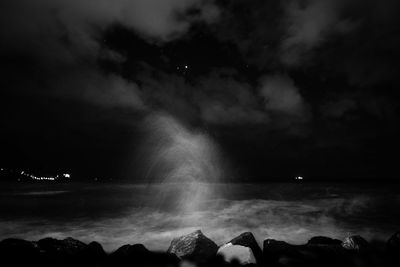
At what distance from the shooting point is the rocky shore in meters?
7.29

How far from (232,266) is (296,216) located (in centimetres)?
1734

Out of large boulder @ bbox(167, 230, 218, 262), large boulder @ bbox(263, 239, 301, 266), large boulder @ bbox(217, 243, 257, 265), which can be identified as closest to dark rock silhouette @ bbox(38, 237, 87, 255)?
large boulder @ bbox(167, 230, 218, 262)

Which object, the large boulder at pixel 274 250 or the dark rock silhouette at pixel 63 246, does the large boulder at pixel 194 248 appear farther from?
the dark rock silhouette at pixel 63 246

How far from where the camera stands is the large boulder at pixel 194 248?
31.4ft

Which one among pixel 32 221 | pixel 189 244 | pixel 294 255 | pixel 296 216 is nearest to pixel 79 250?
Answer: pixel 189 244

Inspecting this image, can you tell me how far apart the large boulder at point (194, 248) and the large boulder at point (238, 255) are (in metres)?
1.05

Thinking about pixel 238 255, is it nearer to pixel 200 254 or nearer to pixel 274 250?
pixel 200 254

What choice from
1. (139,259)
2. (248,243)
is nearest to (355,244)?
(248,243)

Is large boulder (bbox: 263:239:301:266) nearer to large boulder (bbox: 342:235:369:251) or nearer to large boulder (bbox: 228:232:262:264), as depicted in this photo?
large boulder (bbox: 228:232:262:264)

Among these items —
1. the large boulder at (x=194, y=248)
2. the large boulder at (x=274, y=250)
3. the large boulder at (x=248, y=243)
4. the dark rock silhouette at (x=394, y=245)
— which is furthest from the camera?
the large boulder at (x=248, y=243)

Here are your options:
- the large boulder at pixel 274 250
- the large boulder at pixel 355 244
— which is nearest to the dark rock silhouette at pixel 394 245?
the large boulder at pixel 355 244

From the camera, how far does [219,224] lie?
19781 millimetres

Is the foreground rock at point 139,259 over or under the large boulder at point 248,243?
under

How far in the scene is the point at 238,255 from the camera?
824cm
